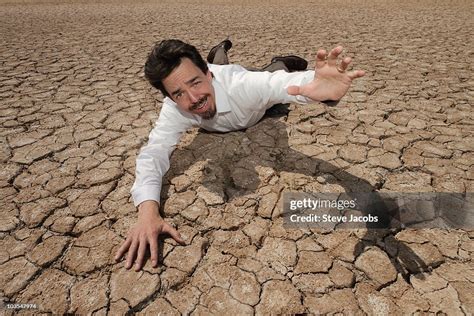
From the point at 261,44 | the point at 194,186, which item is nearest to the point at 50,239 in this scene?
the point at 194,186

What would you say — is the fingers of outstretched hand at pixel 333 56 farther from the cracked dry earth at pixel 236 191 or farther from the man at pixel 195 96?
the cracked dry earth at pixel 236 191

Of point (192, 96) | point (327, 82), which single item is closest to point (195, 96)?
point (192, 96)

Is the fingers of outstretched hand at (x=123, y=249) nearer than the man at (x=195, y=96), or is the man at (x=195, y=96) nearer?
the man at (x=195, y=96)

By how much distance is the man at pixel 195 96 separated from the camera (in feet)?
4.07

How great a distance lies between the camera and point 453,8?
7324mm

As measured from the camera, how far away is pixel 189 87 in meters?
1.58

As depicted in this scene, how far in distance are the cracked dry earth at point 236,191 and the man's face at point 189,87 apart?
17.4 inches

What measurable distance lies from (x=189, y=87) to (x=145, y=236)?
0.74 m

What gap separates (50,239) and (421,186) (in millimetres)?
1910

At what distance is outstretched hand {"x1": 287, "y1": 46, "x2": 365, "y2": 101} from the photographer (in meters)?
1.18

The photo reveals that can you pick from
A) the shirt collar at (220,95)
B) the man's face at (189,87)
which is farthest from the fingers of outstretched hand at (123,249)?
the shirt collar at (220,95)

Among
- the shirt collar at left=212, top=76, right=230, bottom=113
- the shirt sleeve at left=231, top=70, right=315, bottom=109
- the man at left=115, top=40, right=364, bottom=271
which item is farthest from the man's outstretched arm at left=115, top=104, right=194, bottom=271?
the shirt sleeve at left=231, top=70, right=315, bottom=109

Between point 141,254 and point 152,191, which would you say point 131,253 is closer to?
point 141,254

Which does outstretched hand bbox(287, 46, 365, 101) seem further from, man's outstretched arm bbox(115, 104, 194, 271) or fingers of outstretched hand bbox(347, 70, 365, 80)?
man's outstretched arm bbox(115, 104, 194, 271)
